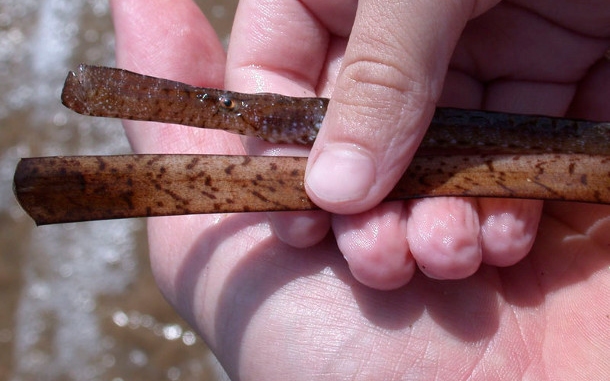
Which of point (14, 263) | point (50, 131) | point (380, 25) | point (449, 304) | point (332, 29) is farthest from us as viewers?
point (50, 131)

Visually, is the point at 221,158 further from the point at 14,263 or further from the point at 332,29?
the point at 14,263

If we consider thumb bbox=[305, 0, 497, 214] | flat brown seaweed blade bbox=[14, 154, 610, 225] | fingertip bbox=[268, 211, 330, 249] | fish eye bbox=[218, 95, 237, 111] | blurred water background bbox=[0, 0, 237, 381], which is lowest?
blurred water background bbox=[0, 0, 237, 381]

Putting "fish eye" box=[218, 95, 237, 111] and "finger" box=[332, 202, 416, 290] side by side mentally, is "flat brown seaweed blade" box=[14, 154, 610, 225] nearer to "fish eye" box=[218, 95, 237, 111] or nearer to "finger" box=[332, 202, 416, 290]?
"finger" box=[332, 202, 416, 290]

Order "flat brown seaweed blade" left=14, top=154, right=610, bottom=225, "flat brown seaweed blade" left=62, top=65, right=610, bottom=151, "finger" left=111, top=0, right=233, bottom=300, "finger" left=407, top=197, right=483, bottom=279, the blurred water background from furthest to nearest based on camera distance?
the blurred water background
"finger" left=111, top=0, right=233, bottom=300
"flat brown seaweed blade" left=62, top=65, right=610, bottom=151
"finger" left=407, top=197, right=483, bottom=279
"flat brown seaweed blade" left=14, top=154, right=610, bottom=225

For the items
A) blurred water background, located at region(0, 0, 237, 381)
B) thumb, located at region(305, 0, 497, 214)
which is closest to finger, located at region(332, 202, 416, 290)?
thumb, located at region(305, 0, 497, 214)

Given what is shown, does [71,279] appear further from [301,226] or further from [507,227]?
[507,227]

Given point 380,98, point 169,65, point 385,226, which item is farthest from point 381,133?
point 169,65

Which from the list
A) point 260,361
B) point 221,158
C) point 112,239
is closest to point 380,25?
point 221,158
